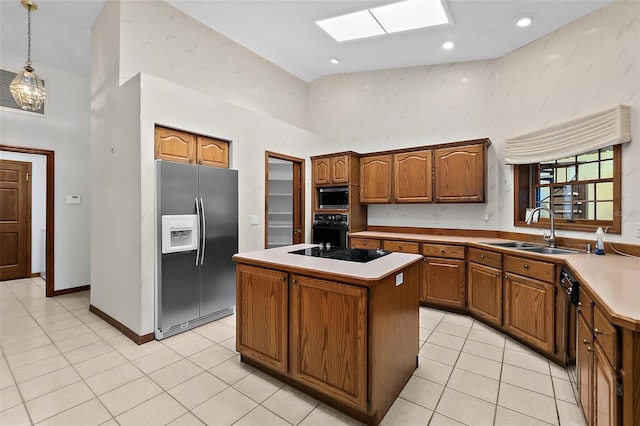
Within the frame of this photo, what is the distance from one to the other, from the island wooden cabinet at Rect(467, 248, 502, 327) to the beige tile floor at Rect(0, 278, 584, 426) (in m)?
0.23

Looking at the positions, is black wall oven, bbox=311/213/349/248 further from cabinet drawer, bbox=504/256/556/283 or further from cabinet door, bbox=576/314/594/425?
cabinet door, bbox=576/314/594/425

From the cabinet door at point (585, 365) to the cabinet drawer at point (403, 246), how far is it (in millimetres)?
A: 2081

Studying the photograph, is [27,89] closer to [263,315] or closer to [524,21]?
[263,315]

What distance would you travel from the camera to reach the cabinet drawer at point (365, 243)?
14.0ft

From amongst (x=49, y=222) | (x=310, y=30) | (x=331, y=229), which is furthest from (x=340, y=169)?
(x=49, y=222)

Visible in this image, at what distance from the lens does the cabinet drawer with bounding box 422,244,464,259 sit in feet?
11.9

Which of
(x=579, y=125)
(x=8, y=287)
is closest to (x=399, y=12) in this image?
(x=579, y=125)

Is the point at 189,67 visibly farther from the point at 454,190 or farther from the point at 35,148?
the point at 454,190

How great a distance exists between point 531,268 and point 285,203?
12.8 feet

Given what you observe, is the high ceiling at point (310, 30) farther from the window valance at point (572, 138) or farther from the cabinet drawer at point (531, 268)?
the cabinet drawer at point (531, 268)

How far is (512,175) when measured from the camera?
3.79 m

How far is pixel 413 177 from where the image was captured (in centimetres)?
427

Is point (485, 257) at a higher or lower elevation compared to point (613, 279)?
lower

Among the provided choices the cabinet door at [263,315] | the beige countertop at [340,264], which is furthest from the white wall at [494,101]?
the cabinet door at [263,315]
